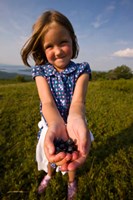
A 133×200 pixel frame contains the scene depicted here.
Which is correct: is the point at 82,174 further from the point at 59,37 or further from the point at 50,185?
the point at 59,37

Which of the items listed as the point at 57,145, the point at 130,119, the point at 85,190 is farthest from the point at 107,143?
the point at 57,145

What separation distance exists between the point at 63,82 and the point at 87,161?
2060mm

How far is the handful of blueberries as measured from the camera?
1.72 meters

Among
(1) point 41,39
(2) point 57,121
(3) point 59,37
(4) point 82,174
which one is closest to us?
(2) point 57,121

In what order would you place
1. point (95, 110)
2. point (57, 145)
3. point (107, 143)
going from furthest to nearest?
point (95, 110) < point (107, 143) < point (57, 145)

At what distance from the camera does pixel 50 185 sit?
3.26 metres

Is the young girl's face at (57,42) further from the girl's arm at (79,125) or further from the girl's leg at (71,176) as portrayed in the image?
the girl's leg at (71,176)

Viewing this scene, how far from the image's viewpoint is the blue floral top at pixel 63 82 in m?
2.75

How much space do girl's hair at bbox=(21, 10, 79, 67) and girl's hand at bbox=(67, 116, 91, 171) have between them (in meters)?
1.37

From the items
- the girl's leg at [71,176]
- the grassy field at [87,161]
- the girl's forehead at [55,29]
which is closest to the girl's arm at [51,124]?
the girl's forehead at [55,29]

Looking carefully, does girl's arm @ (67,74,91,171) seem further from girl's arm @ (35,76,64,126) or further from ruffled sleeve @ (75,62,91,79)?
girl's arm @ (35,76,64,126)

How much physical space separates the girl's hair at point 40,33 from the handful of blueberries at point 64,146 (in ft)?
5.03

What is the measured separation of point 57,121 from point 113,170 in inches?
89.4

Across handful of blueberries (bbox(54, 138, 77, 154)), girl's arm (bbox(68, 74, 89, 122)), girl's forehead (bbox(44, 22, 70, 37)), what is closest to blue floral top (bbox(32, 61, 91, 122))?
girl's arm (bbox(68, 74, 89, 122))
